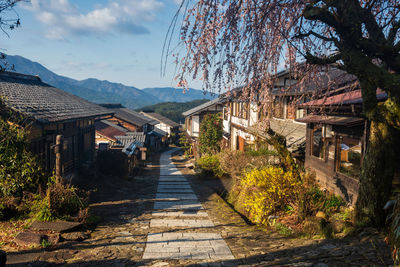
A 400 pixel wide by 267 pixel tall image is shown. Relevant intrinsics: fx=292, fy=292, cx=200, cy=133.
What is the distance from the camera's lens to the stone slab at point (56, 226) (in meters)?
6.83

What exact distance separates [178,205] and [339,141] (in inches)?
240

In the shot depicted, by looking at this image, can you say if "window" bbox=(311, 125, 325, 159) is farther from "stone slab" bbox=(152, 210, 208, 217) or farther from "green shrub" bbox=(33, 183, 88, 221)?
"green shrub" bbox=(33, 183, 88, 221)

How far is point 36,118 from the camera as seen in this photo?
960 cm

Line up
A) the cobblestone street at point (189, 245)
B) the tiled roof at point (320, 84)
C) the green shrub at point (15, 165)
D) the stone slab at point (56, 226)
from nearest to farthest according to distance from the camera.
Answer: the cobblestone street at point (189, 245), the tiled roof at point (320, 84), the stone slab at point (56, 226), the green shrub at point (15, 165)

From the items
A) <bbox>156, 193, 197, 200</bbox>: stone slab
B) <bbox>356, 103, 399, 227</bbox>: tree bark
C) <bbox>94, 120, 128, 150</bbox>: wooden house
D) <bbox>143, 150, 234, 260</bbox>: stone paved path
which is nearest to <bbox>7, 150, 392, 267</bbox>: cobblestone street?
<bbox>143, 150, 234, 260</bbox>: stone paved path

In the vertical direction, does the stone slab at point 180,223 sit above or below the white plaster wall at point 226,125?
below

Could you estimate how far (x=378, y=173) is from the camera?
5.73 meters

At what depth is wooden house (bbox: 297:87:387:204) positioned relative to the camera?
27.7 feet

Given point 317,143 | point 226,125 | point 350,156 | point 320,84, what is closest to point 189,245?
point 320,84

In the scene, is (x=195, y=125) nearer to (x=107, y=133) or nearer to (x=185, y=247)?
(x=107, y=133)

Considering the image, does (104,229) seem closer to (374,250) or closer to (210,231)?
(210,231)

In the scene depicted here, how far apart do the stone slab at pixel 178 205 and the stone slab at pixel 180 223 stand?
1.59 meters

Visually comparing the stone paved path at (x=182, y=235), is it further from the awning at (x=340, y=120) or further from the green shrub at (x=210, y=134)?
the green shrub at (x=210, y=134)

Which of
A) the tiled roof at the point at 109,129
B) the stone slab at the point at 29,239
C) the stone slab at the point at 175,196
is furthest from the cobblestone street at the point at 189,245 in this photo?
the tiled roof at the point at 109,129
